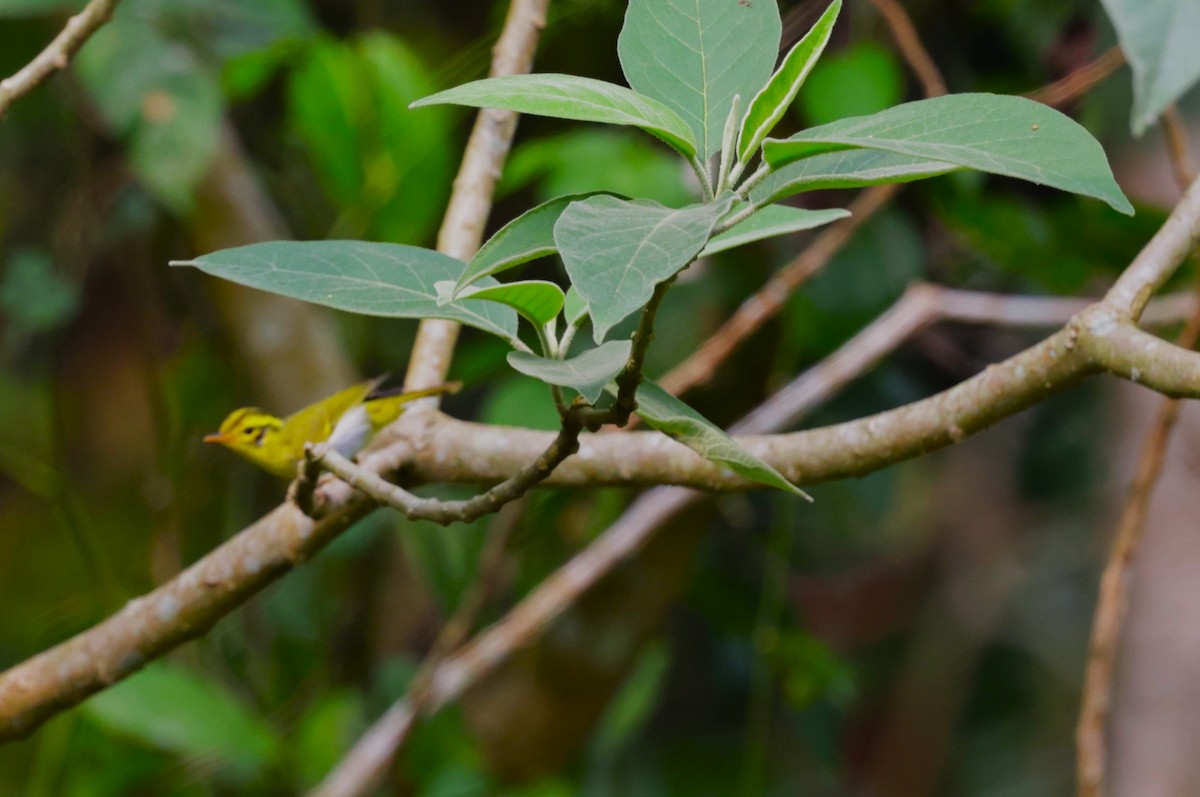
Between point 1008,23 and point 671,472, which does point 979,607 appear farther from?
point 671,472

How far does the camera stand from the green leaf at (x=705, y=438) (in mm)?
461

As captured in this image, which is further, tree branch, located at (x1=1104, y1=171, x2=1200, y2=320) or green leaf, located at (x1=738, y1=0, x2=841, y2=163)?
tree branch, located at (x1=1104, y1=171, x2=1200, y2=320)

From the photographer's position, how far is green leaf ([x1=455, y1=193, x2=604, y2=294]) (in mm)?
432

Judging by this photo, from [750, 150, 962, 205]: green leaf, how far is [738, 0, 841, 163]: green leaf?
0.02 metres

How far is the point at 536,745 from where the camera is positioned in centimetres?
181

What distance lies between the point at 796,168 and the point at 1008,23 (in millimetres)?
1473

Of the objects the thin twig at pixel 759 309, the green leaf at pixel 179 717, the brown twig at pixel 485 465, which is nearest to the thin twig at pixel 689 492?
the thin twig at pixel 759 309

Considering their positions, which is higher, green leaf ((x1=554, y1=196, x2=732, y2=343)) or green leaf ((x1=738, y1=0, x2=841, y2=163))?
green leaf ((x1=738, y1=0, x2=841, y2=163))

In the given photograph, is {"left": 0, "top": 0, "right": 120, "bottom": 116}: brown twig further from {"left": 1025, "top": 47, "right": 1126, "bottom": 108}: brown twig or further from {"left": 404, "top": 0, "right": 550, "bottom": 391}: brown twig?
{"left": 1025, "top": 47, "right": 1126, "bottom": 108}: brown twig

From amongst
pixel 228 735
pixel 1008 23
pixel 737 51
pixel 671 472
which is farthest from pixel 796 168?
pixel 1008 23

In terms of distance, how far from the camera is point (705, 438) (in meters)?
0.48

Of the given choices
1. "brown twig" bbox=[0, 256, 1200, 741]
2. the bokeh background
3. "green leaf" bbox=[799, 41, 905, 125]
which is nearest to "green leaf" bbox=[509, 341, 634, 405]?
"brown twig" bbox=[0, 256, 1200, 741]

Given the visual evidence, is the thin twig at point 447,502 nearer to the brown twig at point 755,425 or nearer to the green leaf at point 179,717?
the brown twig at point 755,425

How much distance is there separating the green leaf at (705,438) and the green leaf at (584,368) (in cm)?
3
